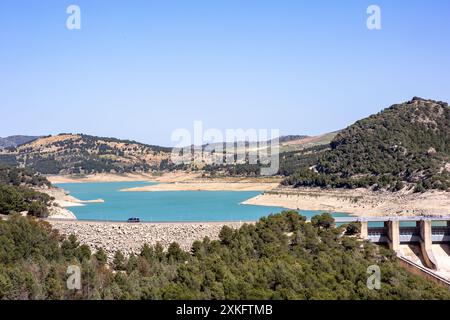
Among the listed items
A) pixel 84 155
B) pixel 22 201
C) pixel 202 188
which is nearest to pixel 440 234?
pixel 22 201

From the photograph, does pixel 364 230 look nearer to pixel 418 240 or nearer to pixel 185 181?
pixel 418 240

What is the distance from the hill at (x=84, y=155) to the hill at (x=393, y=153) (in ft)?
227

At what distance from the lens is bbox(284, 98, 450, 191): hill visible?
225ft

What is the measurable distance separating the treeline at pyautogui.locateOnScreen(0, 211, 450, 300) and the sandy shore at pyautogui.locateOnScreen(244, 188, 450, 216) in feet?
86.2

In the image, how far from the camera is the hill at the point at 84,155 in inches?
5610

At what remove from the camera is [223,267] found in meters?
24.8

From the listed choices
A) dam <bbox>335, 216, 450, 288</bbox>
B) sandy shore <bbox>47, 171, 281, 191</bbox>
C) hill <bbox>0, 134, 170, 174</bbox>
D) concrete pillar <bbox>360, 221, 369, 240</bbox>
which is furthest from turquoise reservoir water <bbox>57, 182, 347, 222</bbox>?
hill <bbox>0, 134, 170, 174</bbox>

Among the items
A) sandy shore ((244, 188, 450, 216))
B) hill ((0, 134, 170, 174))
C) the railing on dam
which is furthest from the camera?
hill ((0, 134, 170, 174))

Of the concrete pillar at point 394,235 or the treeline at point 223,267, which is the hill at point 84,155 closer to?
the concrete pillar at point 394,235

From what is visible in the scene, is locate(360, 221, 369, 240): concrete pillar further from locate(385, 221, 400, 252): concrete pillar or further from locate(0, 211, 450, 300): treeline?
locate(0, 211, 450, 300): treeline

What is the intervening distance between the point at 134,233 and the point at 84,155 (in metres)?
124
